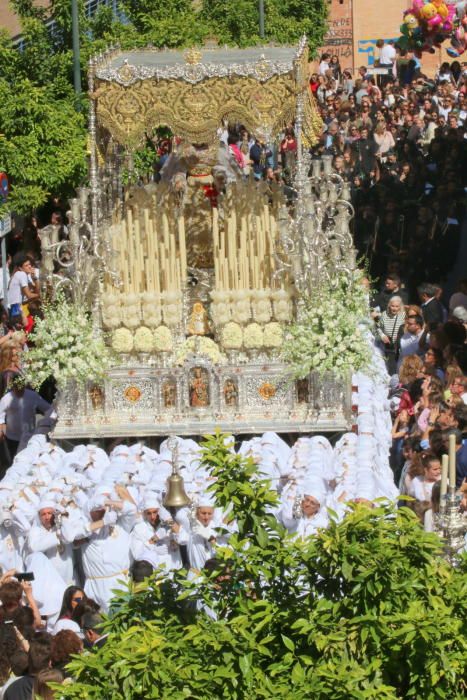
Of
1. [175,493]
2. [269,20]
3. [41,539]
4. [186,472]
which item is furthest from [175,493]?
[269,20]

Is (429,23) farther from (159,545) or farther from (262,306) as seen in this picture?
(159,545)

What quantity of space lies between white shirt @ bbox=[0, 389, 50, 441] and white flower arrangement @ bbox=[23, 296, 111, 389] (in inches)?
30.9

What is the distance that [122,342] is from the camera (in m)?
21.5

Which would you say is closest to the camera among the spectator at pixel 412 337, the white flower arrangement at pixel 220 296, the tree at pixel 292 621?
the tree at pixel 292 621

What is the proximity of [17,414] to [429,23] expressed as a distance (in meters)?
20.7

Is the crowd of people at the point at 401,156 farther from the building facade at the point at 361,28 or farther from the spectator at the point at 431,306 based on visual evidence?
the building facade at the point at 361,28

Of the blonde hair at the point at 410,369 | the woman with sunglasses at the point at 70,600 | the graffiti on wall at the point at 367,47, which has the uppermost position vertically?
the graffiti on wall at the point at 367,47

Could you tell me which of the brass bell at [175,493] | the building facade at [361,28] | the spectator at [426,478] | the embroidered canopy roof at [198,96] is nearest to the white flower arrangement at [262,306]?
the embroidered canopy roof at [198,96]

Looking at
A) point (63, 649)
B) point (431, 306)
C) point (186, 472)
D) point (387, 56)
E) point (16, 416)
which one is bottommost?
point (63, 649)

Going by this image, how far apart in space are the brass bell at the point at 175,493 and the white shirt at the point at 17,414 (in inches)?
205

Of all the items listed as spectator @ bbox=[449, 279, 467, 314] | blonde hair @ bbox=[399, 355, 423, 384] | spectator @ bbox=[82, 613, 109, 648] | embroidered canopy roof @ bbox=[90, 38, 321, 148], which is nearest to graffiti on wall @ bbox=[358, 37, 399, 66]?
spectator @ bbox=[449, 279, 467, 314]

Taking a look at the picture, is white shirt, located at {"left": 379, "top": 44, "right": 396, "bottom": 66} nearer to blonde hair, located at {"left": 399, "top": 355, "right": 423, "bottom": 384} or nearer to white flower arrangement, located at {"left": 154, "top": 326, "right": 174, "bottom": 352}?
blonde hair, located at {"left": 399, "top": 355, "right": 423, "bottom": 384}

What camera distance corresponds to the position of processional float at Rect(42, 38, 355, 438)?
21.0m

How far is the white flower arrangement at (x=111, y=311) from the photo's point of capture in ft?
70.8
